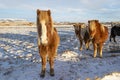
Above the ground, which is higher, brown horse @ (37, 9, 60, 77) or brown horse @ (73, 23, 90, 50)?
brown horse @ (37, 9, 60, 77)

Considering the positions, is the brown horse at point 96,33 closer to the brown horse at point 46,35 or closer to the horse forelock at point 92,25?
the horse forelock at point 92,25

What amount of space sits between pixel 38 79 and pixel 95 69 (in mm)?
2509

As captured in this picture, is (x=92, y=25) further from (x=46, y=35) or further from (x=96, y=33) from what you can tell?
(x=46, y=35)

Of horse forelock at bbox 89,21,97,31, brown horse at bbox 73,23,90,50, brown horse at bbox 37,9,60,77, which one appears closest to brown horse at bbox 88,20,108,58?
horse forelock at bbox 89,21,97,31

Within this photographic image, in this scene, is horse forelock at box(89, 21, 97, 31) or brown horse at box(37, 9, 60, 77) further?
horse forelock at box(89, 21, 97, 31)

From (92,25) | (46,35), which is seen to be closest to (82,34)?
(92,25)

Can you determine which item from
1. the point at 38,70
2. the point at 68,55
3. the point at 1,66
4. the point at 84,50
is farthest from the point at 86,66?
the point at 84,50

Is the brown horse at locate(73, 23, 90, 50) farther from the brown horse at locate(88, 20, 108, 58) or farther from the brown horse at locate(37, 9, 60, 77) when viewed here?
the brown horse at locate(37, 9, 60, 77)

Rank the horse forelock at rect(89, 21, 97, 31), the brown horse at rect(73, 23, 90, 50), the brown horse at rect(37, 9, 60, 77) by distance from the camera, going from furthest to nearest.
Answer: the brown horse at rect(73, 23, 90, 50) < the horse forelock at rect(89, 21, 97, 31) < the brown horse at rect(37, 9, 60, 77)

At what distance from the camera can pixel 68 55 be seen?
15.5 metres

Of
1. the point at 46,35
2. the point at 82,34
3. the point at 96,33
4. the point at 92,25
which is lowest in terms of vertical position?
the point at 82,34

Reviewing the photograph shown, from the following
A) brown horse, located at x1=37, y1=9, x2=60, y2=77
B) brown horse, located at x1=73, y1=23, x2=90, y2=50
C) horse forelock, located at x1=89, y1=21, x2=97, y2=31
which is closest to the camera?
brown horse, located at x1=37, y1=9, x2=60, y2=77

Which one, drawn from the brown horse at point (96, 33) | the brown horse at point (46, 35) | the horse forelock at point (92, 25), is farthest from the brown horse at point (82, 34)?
the brown horse at point (46, 35)

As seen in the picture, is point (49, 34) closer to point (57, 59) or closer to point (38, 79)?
point (38, 79)
